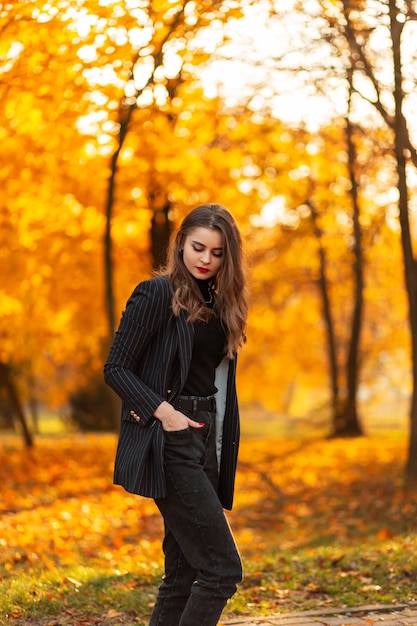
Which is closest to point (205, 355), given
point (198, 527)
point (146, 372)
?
point (146, 372)

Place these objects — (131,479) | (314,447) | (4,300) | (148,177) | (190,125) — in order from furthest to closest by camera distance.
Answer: (314,447) < (4,300) < (148,177) < (190,125) < (131,479)

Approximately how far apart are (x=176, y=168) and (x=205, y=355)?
10.4 meters

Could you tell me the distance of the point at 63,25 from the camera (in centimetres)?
761

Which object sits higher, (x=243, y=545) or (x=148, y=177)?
(x=148, y=177)

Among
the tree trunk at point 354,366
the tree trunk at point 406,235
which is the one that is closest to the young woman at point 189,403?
the tree trunk at point 406,235

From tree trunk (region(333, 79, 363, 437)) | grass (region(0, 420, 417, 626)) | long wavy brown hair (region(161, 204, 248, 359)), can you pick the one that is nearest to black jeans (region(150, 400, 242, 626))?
long wavy brown hair (region(161, 204, 248, 359))

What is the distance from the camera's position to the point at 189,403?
150 inches

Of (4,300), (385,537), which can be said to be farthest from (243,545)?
(4,300)

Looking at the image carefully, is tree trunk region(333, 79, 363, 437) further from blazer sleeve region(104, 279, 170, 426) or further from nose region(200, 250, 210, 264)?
blazer sleeve region(104, 279, 170, 426)

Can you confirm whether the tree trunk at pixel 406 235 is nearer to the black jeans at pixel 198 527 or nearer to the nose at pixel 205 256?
the nose at pixel 205 256

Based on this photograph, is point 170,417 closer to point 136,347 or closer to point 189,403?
point 189,403

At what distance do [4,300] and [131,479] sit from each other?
12292 millimetres

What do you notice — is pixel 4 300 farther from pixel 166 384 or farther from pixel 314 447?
pixel 166 384

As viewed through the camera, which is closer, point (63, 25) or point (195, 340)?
point (195, 340)
